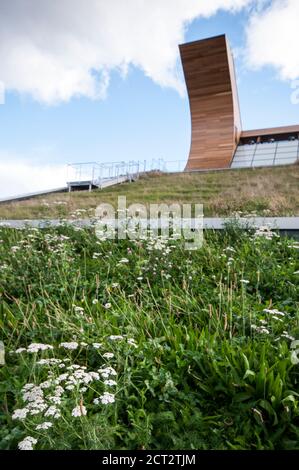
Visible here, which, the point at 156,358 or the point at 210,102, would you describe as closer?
the point at 156,358

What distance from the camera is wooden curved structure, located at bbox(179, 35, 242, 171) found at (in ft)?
80.8

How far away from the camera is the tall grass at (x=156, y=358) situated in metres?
1.94

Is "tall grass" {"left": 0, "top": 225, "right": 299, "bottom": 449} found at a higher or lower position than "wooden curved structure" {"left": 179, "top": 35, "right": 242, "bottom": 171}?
lower

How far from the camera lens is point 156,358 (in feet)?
8.17

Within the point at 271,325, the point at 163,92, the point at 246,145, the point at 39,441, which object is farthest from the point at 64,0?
the point at 246,145

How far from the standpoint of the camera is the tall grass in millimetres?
1936

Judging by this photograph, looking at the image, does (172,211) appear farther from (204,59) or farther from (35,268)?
(204,59)

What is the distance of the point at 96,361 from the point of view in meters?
2.64

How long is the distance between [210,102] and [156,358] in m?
26.0

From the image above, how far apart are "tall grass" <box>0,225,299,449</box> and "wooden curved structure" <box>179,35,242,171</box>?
21392 mm

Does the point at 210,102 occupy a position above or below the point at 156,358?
above

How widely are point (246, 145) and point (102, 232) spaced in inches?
981

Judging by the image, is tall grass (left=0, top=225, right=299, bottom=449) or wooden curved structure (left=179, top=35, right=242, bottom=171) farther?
wooden curved structure (left=179, top=35, right=242, bottom=171)
